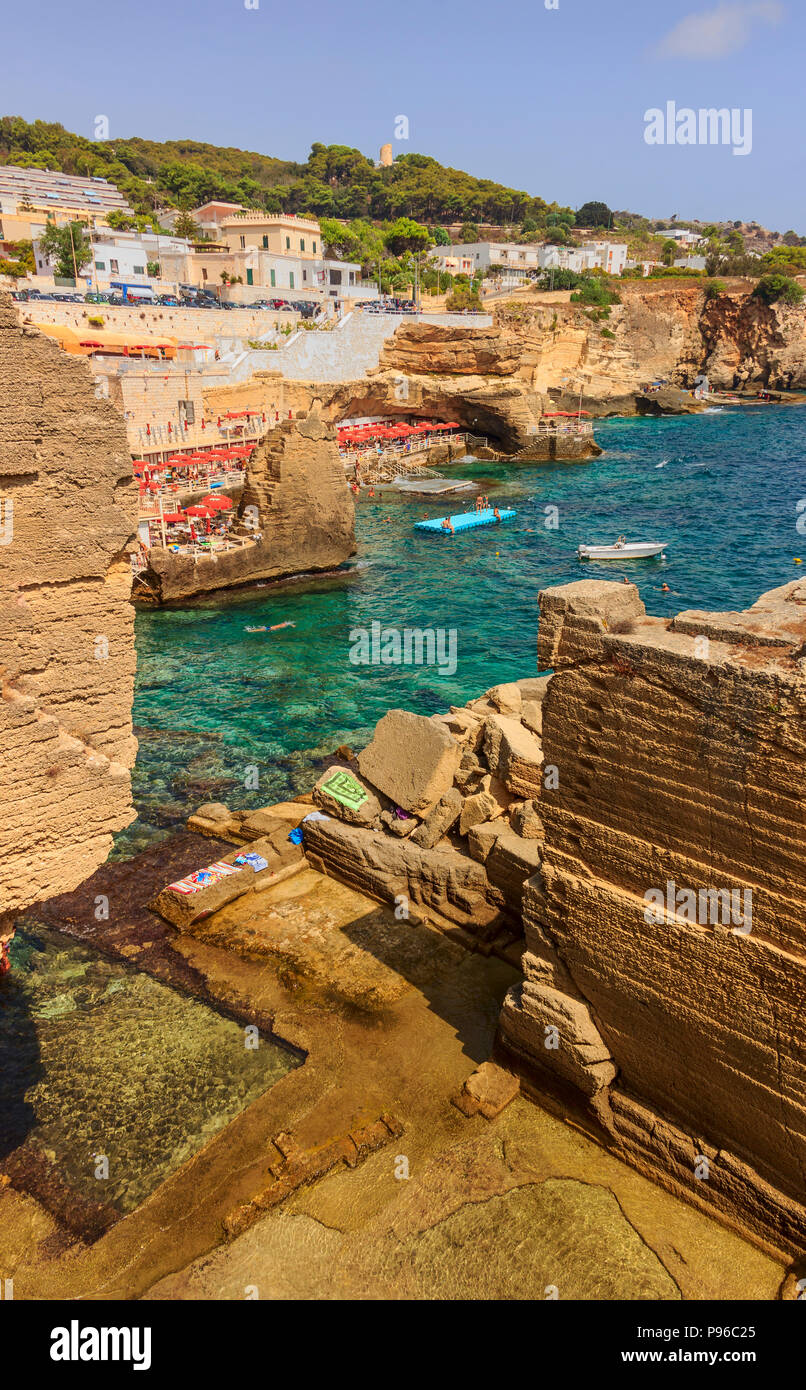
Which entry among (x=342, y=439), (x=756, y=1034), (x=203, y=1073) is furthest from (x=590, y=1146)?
(x=342, y=439)

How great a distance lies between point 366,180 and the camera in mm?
131500

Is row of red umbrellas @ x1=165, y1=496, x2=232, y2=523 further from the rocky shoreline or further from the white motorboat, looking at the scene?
the rocky shoreline

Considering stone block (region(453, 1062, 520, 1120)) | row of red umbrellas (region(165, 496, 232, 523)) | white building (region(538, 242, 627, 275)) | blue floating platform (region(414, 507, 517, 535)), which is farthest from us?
white building (region(538, 242, 627, 275))

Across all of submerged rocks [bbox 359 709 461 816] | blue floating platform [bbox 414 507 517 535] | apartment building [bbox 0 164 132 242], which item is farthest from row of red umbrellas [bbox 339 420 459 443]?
submerged rocks [bbox 359 709 461 816]

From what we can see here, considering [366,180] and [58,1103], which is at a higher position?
[366,180]

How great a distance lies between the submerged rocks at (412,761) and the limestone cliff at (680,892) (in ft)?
13.6

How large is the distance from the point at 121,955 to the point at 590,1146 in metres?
5.99

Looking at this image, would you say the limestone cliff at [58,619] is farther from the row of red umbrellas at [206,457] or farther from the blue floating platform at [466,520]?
the row of red umbrellas at [206,457]

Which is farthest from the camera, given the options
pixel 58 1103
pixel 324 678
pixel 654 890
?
pixel 324 678

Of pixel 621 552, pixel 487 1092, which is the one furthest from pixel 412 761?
pixel 621 552

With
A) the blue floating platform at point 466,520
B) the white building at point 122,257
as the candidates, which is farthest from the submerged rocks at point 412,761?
the white building at point 122,257

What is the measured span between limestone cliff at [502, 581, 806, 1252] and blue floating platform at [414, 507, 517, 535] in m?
31.3

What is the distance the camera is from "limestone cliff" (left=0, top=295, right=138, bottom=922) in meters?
5.84

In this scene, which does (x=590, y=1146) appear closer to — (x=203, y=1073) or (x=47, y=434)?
(x=203, y=1073)
